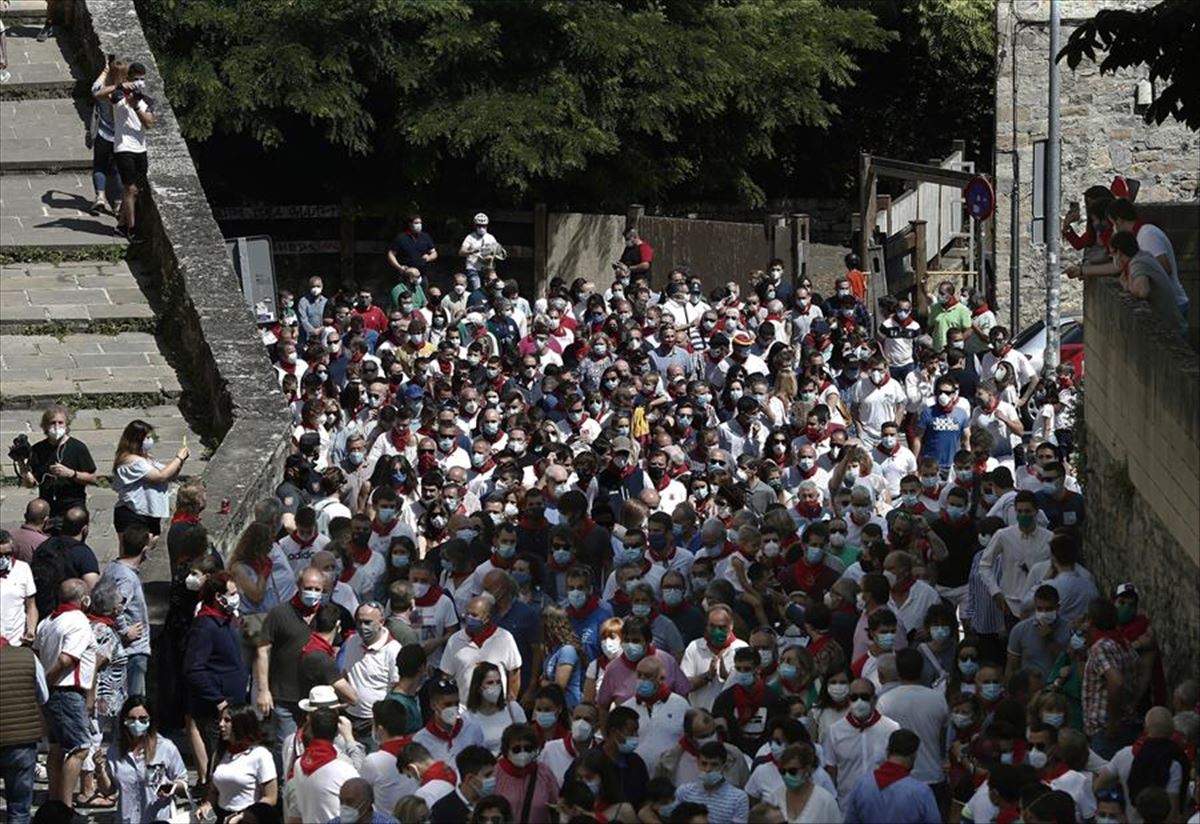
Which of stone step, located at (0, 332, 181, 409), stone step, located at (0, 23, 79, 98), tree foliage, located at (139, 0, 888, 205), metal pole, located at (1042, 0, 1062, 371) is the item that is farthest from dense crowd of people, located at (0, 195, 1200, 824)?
tree foliage, located at (139, 0, 888, 205)

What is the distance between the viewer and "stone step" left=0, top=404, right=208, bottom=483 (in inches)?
849

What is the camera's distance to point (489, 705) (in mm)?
15938

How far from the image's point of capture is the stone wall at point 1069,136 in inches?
1452

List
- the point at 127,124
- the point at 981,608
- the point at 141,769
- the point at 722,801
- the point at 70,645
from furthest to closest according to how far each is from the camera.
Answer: the point at 127,124
the point at 981,608
the point at 70,645
the point at 141,769
the point at 722,801

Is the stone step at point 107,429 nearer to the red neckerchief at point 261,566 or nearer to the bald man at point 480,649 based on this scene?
the red neckerchief at point 261,566

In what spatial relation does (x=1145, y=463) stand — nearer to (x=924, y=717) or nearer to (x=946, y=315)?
(x=924, y=717)

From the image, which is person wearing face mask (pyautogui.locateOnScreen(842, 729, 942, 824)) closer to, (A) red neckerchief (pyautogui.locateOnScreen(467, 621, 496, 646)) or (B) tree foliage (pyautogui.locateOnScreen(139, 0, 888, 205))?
(A) red neckerchief (pyautogui.locateOnScreen(467, 621, 496, 646))

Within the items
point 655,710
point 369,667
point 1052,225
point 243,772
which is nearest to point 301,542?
point 369,667

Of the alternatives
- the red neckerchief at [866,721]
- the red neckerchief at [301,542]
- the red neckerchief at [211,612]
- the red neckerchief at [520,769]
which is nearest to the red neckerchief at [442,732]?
the red neckerchief at [520,769]

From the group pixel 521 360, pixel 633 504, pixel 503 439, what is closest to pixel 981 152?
pixel 521 360

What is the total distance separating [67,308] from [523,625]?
24.1ft

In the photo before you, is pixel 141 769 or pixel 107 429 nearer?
pixel 141 769

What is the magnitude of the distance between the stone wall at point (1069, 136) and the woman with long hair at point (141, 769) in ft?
73.6

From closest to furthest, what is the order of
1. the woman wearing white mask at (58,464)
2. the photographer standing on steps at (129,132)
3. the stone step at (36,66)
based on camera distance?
the woman wearing white mask at (58,464) → the photographer standing on steps at (129,132) → the stone step at (36,66)
